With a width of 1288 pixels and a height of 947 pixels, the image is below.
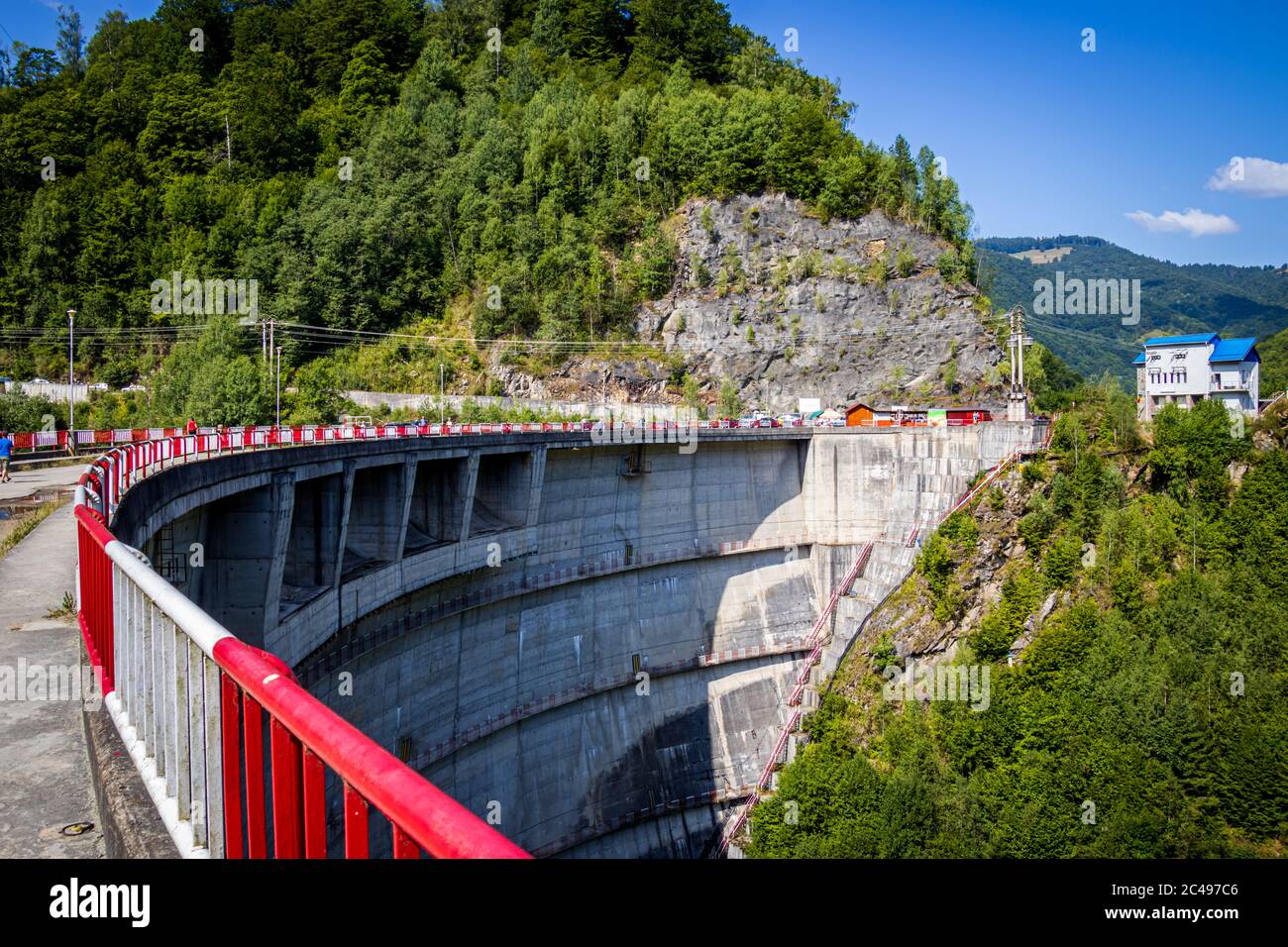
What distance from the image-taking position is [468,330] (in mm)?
59438

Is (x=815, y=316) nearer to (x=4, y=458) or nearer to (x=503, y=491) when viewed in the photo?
(x=503, y=491)

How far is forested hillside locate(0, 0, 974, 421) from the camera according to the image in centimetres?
5938

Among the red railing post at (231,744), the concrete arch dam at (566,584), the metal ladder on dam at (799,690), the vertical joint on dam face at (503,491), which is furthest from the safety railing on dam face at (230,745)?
the metal ladder on dam at (799,690)

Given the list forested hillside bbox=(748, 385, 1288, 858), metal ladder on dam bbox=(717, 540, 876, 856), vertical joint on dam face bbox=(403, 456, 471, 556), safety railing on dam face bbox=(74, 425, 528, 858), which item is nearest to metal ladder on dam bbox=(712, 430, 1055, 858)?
metal ladder on dam bbox=(717, 540, 876, 856)

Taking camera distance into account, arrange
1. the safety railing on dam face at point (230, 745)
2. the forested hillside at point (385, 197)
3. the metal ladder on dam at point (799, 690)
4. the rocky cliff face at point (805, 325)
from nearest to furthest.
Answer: the safety railing on dam face at point (230, 745), the metal ladder on dam at point (799, 690), the rocky cliff face at point (805, 325), the forested hillside at point (385, 197)

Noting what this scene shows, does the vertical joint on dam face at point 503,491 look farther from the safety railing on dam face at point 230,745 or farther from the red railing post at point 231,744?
the red railing post at point 231,744

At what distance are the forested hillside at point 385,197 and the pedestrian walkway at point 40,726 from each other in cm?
3597

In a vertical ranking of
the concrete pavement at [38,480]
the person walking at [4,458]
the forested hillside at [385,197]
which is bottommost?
the concrete pavement at [38,480]

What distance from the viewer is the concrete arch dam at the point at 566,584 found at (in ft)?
57.5

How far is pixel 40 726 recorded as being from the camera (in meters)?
Result: 5.59

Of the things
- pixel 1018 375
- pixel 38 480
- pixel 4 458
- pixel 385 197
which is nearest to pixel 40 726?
pixel 38 480

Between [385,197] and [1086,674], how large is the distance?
55.1m

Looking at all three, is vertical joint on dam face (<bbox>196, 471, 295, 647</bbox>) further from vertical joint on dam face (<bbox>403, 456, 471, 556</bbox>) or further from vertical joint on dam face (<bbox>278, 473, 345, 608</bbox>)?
vertical joint on dam face (<bbox>403, 456, 471, 556</bbox>)

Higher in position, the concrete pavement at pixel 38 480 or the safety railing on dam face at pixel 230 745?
the concrete pavement at pixel 38 480
